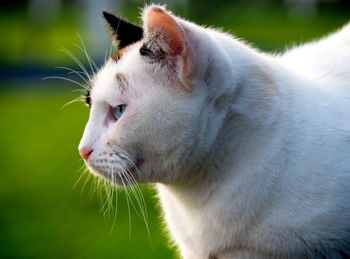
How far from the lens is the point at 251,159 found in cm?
214

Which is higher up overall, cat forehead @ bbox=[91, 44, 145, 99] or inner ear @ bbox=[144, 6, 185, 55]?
inner ear @ bbox=[144, 6, 185, 55]

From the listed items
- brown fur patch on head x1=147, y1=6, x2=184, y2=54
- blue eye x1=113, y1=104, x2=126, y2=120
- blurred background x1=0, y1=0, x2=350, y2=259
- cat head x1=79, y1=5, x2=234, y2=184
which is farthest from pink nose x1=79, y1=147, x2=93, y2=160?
blurred background x1=0, y1=0, x2=350, y2=259

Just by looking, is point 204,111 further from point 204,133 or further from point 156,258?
point 156,258

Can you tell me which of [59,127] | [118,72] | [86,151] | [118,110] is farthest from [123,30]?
[59,127]

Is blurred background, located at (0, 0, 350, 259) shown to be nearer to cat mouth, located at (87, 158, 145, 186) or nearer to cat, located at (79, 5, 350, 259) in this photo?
cat, located at (79, 5, 350, 259)

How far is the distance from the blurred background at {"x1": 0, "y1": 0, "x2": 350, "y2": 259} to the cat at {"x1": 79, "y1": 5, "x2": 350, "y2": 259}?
679mm

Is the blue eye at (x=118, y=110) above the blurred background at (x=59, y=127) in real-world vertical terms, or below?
above

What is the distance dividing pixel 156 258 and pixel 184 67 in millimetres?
1759

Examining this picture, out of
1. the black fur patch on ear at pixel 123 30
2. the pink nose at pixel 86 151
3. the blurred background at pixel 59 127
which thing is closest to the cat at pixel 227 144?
the pink nose at pixel 86 151

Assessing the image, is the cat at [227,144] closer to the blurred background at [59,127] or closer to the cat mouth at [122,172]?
the cat mouth at [122,172]

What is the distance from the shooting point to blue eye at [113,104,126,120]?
6.98 ft

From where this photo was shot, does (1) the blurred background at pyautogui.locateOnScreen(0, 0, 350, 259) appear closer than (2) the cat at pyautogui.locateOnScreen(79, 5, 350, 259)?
No

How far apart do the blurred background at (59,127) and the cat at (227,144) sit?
26.8 inches

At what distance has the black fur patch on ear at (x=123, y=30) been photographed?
233 cm
